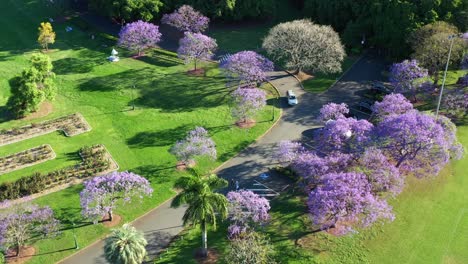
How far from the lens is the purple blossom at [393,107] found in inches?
2493

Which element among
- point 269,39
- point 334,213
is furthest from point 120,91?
point 334,213

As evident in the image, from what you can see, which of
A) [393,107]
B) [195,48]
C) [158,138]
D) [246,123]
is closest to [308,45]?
[246,123]

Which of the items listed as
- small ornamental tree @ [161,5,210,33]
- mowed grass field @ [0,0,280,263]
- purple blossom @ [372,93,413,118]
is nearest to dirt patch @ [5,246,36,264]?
mowed grass field @ [0,0,280,263]

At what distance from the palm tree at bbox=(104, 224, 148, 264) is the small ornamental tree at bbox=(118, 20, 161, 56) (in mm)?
49803

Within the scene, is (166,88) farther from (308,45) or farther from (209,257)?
(209,257)

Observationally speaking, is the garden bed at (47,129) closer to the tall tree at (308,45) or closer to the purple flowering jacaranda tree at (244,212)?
the purple flowering jacaranda tree at (244,212)

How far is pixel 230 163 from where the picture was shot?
63281 millimetres

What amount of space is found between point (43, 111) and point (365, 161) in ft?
162

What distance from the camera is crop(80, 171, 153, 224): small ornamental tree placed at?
51.0 meters

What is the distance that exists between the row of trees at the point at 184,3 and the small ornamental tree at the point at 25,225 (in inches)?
2060

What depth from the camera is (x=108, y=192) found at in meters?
52.1

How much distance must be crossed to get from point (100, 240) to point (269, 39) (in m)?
45.2

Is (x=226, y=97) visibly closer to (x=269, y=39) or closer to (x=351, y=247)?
(x=269, y=39)

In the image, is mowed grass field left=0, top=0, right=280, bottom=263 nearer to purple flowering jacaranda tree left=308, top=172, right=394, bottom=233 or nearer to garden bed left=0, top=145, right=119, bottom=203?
garden bed left=0, top=145, right=119, bottom=203
